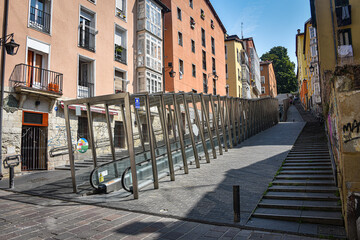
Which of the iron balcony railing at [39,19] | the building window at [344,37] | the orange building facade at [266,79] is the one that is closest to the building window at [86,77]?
the iron balcony railing at [39,19]

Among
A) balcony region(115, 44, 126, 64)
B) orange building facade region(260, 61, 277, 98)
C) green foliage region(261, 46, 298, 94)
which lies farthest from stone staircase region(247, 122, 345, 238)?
green foliage region(261, 46, 298, 94)

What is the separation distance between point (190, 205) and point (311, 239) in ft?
8.32

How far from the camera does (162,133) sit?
10195mm

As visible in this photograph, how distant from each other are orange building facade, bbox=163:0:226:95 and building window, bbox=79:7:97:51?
712cm

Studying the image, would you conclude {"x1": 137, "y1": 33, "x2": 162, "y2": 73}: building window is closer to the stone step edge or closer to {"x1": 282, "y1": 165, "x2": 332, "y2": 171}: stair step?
{"x1": 282, "y1": 165, "x2": 332, "y2": 171}: stair step

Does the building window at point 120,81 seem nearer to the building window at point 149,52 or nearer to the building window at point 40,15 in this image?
the building window at point 149,52

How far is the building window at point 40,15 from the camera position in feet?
41.4

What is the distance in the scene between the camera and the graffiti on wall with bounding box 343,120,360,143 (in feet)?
12.1

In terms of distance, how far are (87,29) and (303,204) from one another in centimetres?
1512

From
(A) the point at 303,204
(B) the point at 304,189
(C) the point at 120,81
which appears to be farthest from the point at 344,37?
(A) the point at 303,204

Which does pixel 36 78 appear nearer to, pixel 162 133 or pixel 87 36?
pixel 87 36

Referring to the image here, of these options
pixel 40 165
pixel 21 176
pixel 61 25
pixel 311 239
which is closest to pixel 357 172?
pixel 311 239

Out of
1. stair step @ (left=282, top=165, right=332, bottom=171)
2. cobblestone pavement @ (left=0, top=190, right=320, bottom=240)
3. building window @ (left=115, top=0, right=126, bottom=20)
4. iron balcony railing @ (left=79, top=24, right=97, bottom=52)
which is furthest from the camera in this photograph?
building window @ (left=115, top=0, right=126, bottom=20)

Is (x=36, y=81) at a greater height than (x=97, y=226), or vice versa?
(x=36, y=81)
